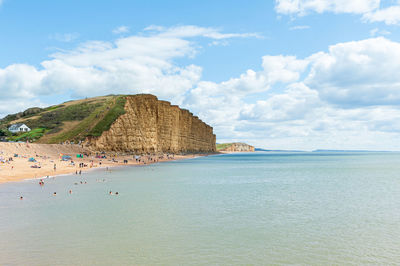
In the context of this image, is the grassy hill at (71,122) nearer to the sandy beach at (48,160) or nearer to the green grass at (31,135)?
the green grass at (31,135)

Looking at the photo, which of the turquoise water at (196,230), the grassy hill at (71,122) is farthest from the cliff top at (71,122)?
the turquoise water at (196,230)

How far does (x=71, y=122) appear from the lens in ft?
370

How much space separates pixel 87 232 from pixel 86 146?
2979 inches

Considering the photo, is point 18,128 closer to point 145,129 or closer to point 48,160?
point 145,129

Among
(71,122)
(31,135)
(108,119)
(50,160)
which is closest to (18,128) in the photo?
(31,135)

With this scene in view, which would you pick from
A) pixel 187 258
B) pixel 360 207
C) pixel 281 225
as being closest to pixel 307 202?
pixel 360 207

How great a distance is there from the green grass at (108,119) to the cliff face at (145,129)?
4.25 ft

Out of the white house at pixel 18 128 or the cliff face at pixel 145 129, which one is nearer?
the cliff face at pixel 145 129

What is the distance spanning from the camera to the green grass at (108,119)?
91312 mm

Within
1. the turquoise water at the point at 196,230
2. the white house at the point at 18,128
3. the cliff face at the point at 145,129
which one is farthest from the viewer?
the white house at the point at 18,128

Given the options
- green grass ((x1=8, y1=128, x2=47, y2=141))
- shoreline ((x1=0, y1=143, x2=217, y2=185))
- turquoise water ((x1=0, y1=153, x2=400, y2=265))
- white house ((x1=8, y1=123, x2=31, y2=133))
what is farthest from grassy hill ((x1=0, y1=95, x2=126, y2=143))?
turquoise water ((x1=0, y1=153, x2=400, y2=265))

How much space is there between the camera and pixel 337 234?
54.3ft

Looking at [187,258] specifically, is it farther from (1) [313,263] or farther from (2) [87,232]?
(2) [87,232]

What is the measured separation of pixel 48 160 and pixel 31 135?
45.4m
